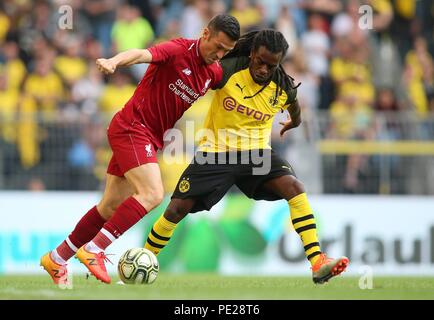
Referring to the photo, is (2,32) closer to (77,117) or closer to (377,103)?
(77,117)

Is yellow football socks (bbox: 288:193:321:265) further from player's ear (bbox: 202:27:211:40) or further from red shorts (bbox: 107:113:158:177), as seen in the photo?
player's ear (bbox: 202:27:211:40)

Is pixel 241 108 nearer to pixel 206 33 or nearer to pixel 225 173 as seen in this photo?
pixel 225 173

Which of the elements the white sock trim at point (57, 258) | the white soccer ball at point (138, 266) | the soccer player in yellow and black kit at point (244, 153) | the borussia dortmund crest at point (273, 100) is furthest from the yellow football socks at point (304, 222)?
the white sock trim at point (57, 258)

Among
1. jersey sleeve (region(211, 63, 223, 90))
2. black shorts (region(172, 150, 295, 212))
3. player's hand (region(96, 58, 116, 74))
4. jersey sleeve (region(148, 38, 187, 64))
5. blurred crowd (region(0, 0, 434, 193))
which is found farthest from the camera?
blurred crowd (region(0, 0, 434, 193))

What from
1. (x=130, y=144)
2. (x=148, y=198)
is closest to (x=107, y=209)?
(x=148, y=198)

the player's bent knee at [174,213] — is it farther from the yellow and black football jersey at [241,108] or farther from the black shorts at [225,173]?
the yellow and black football jersey at [241,108]

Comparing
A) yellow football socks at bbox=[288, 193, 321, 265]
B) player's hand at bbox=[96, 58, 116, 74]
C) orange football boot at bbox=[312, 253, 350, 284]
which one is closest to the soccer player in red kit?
player's hand at bbox=[96, 58, 116, 74]

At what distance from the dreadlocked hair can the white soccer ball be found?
1.84 m

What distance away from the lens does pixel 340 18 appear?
18500 mm

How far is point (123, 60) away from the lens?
8508 millimetres

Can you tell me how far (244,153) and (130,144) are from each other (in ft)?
4.12

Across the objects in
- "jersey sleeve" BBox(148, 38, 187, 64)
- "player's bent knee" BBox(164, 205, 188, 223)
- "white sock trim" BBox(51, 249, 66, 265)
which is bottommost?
"white sock trim" BBox(51, 249, 66, 265)

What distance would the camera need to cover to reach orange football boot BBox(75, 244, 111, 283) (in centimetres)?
895
